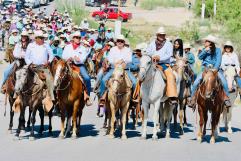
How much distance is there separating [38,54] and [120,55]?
81.3 inches

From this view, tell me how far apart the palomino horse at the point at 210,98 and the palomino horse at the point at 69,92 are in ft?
9.65

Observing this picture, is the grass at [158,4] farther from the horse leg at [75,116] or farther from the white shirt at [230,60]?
the horse leg at [75,116]

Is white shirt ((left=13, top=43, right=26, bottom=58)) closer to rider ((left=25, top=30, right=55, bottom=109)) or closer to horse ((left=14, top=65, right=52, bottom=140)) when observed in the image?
rider ((left=25, top=30, right=55, bottom=109))

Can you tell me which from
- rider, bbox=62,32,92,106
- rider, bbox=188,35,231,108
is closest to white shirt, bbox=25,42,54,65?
rider, bbox=62,32,92,106

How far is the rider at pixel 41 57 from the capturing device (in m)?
19.3

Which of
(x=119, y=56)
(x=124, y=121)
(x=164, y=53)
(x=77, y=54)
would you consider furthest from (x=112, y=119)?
(x=164, y=53)

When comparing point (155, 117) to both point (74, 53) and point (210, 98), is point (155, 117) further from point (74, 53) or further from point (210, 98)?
→ point (74, 53)

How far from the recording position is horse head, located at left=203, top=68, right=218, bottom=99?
61.6 feet

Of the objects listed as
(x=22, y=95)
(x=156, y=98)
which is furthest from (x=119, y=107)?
(x=22, y=95)

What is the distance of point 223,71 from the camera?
21812mm

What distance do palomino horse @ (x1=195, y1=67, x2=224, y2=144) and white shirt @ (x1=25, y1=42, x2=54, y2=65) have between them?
3.83 m

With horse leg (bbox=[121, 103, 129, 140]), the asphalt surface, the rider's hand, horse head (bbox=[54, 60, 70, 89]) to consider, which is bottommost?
the asphalt surface

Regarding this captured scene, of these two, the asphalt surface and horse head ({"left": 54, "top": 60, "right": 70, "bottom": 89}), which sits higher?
horse head ({"left": 54, "top": 60, "right": 70, "bottom": 89})

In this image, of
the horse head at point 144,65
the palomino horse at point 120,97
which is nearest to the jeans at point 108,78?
the palomino horse at point 120,97
